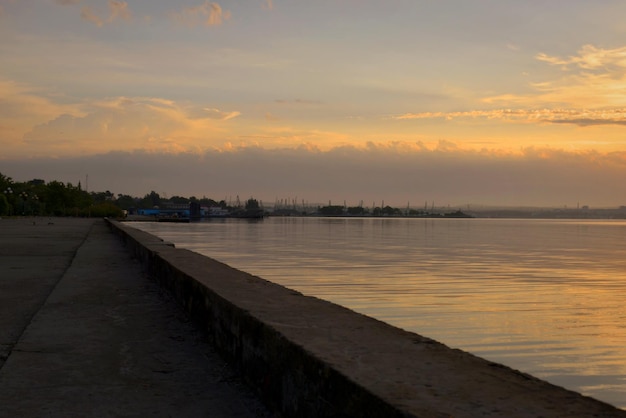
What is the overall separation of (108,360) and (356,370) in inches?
120

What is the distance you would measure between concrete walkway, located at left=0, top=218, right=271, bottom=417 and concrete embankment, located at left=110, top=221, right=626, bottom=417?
29 centimetres

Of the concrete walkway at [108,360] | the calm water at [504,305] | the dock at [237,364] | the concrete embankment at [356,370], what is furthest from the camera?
→ the calm water at [504,305]

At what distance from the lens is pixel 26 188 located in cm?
15588

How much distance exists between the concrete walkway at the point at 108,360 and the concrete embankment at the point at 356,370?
290 mm

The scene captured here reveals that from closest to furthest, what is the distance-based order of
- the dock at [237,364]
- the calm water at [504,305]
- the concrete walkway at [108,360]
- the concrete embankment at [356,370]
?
the concrete embankment at [356,370]
the dock at [237,364]
the concrete walkway at [108,360]
the calm water at [504,305]

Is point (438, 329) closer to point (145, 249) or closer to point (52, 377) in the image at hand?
point (145, 249)

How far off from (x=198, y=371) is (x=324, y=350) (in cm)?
189

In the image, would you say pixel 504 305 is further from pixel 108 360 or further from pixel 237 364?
pixel 108 360

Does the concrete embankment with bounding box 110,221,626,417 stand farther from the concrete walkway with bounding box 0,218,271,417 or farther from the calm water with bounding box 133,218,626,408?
the calm water with bounding box 133,218,626,408

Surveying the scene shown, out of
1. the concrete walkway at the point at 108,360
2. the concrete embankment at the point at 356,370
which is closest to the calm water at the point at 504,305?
the concrete embankment at the point at 356,370

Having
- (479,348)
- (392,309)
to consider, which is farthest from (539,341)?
(392,309)

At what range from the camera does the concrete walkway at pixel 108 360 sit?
4.43 metres

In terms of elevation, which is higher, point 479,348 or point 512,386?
point 512,386

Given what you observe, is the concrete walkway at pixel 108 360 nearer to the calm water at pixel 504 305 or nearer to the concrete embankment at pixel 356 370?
the concrete embankment at pixel 356 370
